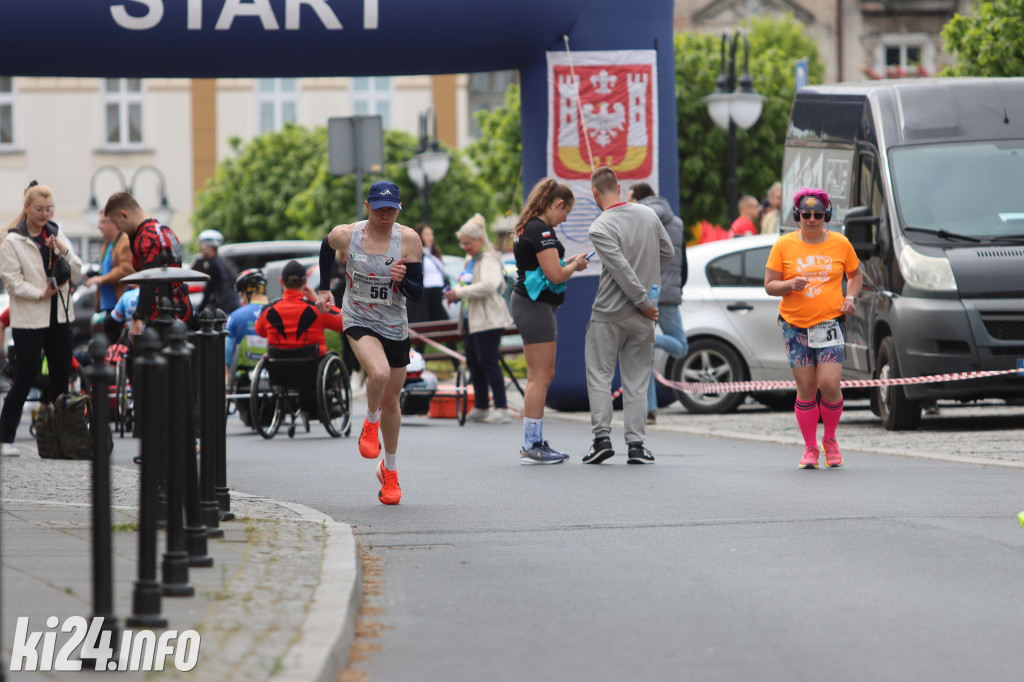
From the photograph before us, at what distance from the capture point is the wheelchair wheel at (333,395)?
13578mm

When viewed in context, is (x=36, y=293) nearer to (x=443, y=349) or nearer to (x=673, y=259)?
(x=673, y=259)

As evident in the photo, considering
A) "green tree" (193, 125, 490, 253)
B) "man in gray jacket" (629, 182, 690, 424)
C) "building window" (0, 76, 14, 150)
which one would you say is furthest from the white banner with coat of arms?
"building window" (0, 76, 14, 150)

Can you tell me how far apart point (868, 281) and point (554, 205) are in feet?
12.6

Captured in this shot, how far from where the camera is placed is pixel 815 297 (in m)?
10.2

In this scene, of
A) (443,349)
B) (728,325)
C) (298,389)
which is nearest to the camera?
(298,389)

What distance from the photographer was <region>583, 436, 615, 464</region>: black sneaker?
1073 centimetres

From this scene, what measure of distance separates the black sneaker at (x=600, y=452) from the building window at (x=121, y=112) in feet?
145

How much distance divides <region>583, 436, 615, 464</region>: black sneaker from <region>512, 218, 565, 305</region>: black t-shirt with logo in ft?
3.24

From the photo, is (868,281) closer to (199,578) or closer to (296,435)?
(296,435)

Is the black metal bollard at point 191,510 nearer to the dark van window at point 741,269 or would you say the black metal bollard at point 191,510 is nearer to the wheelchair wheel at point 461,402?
the wheelchair wheel at point 461,402

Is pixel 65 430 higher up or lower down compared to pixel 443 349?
lower down

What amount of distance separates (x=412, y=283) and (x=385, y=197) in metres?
0.48

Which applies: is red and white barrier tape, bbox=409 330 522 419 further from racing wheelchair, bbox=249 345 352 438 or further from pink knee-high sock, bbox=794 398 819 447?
pink knee-high sock, bbox=794 398 819 447

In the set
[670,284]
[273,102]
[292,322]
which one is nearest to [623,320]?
[670,284]
